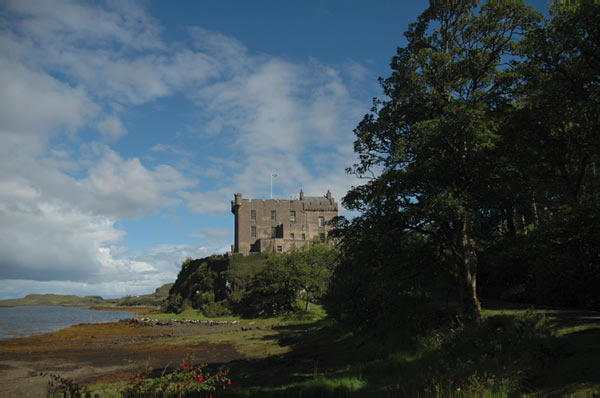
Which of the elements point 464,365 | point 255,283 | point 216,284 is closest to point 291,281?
point 255,283

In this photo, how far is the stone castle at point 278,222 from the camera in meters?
77.2

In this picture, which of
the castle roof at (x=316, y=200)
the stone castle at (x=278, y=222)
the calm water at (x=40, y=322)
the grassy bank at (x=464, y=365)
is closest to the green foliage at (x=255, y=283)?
the stone castle at (x=278, y=222)

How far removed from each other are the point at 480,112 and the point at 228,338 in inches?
1299

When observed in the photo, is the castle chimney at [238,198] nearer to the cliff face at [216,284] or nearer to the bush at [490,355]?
the cliff face at [216,284]

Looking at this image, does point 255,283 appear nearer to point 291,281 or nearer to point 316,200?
point 291,281

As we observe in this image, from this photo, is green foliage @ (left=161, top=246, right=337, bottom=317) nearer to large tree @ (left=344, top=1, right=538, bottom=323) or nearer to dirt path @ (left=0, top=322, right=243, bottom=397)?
dirt path @ (left=0, top=322, right=243, bottom=397)

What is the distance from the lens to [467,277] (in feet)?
56.1

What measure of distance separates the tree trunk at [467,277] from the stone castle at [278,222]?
57834mm

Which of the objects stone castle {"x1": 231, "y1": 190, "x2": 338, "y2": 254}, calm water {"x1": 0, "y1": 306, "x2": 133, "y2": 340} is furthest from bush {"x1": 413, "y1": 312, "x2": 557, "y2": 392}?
stone castle {"x1": 231, "y1": 190, "x2": 338, "y2": 254}

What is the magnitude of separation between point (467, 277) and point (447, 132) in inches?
255

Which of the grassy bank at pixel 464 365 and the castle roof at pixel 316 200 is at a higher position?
the castle roof at pixel 316 200

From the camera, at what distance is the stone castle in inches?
3041

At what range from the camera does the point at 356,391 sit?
1283 centimetres

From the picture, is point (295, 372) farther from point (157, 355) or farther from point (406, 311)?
point (157, 355)
